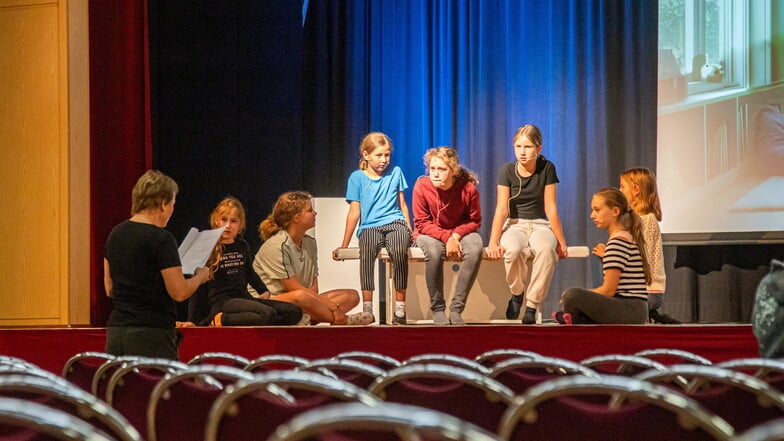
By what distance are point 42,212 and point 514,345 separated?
3169mm

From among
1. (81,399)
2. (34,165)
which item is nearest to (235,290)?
(34,165)

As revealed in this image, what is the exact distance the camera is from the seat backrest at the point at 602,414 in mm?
1310

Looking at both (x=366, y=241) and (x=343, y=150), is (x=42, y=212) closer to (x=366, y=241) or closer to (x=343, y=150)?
(x=366, y=241)

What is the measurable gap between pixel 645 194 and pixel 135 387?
4.36m

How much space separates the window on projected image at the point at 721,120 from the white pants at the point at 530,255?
2.11 meters

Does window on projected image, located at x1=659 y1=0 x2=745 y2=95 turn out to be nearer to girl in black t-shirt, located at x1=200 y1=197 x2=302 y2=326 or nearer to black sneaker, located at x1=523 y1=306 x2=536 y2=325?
black sneaker, located at x1=523 y1=306 x2=536 y2=325

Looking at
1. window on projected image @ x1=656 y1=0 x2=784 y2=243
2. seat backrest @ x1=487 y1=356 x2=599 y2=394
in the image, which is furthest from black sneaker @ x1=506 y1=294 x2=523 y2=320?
seat backrest @ x1=487 y1=356 x2=599 y2=394

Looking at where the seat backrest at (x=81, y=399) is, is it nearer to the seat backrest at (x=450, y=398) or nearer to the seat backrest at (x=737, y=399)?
the seat backrest at (x=450, y=398)

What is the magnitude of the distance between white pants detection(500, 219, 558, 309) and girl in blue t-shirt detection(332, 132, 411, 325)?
24.7 inches

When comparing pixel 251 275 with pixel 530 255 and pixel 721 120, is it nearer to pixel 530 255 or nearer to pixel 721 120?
pixel 530 255

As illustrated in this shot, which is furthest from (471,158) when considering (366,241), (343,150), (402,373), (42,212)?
(402,373)

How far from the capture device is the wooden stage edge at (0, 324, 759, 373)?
185 inches

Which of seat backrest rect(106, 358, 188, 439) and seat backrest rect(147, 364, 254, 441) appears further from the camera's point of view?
seat backrest rect(106, 358, 188, 439)

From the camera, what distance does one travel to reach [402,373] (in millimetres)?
1699
